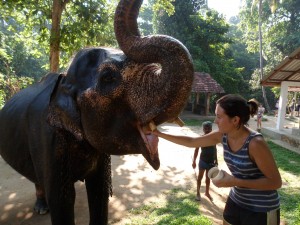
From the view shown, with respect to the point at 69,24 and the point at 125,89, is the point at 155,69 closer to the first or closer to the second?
the point at 125,89

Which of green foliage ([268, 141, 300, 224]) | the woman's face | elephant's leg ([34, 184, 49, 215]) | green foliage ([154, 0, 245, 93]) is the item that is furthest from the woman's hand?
green foliage ([154, 0, 245, 93])

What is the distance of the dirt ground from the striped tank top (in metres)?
2.17

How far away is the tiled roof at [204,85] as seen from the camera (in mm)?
18609

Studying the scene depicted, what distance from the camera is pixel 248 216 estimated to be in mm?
2314

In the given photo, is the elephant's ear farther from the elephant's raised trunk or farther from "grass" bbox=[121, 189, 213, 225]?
"grass" bbox=[121, 189, 213, 225]

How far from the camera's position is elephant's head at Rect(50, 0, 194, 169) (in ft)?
4.90

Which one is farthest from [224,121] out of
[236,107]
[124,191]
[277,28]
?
[277,28]

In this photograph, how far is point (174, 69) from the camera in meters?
1.45

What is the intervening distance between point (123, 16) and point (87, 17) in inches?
322

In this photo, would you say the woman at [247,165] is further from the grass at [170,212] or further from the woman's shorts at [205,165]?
the woman's shorts at [205,165]

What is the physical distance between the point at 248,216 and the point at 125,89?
144 cm

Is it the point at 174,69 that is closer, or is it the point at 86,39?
the point at 174,69

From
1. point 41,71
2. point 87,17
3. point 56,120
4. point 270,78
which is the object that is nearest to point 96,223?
point 56,120

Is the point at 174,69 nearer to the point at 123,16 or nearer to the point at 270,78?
the point at 123,16
